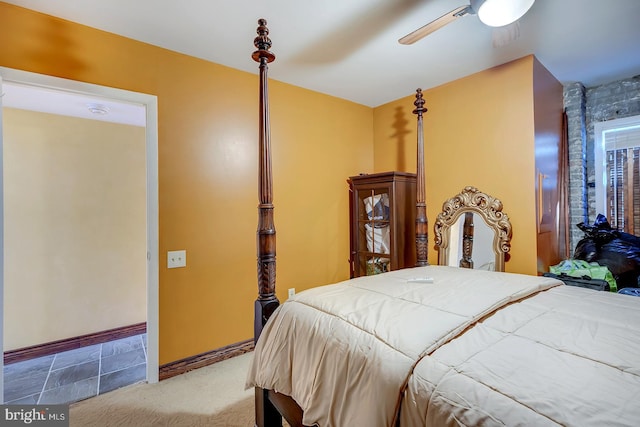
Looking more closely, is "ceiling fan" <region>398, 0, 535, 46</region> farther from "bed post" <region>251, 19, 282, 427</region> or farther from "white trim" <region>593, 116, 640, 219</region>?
"white trim" <region>593, 116, 640, 219</region>

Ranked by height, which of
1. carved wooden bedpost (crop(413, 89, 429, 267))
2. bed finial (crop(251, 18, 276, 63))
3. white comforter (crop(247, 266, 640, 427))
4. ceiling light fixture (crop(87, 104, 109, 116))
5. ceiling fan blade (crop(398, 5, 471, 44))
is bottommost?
white comforter (crop(247, 266, 640, 427))

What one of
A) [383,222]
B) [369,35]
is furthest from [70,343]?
[369,35]

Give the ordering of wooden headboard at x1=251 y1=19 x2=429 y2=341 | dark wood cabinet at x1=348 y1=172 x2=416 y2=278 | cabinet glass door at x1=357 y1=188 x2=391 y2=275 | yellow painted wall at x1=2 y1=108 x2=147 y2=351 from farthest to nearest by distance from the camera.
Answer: cabinet glass door at x1=357 y1=188 x2=391 y2=275, dark wood cabinet at x1=348 y1=172 x2=416 y2=278, yellow painted wall at x1=2 y1=108 x2=147 y2=351, wooden headboard at x1=251 y1=19 x2=429 y2=341

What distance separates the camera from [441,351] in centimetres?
86

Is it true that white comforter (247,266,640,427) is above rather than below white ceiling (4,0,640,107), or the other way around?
below

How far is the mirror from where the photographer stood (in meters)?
2.50

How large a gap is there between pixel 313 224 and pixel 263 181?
5.05ft

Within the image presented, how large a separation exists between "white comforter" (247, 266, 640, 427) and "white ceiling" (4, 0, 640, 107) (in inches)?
64.9

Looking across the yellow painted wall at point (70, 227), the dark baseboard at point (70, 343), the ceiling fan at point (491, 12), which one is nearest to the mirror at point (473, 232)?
the ceiling fan at point (491, 12)

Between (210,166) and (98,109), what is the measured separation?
126cm

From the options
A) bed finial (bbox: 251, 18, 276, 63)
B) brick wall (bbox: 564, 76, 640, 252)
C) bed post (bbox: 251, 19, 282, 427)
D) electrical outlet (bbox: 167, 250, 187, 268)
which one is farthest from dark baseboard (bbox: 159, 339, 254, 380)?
brick wall (bbox: 564, 76, 640, 252)

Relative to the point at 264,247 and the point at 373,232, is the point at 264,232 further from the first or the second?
the point at 373,232

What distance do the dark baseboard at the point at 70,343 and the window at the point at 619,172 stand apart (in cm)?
479

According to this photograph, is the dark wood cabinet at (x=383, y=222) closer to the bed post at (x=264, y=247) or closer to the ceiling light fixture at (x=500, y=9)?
the ceiling light fixture at (x=500, y=9)
